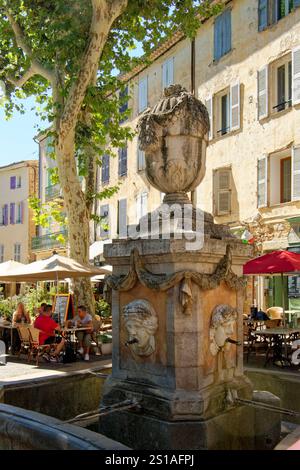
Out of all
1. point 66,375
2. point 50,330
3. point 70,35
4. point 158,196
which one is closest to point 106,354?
point 50,330

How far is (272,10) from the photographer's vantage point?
701 inches

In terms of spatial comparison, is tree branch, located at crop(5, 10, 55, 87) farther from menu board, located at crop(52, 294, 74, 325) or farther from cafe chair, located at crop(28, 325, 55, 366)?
cafe chair, located at crop(28, 325, 55, 366)

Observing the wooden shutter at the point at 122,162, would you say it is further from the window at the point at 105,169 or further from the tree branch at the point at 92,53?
the tree branch at the point at 92,53

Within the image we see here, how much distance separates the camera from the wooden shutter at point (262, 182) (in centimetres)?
1786

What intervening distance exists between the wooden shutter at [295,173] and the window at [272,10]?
440 cm

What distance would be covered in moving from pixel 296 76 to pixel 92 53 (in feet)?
22.9

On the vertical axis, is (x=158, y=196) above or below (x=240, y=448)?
above

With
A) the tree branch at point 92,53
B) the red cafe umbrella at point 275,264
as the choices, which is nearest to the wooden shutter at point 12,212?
the tree branch at point 92,53

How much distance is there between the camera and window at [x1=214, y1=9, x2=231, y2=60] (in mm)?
19953

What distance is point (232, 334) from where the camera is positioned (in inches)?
200

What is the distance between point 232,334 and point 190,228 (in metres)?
1.09

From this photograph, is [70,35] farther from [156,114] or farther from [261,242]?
[261,242]

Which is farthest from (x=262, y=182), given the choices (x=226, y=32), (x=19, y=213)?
(x=19, y=213)

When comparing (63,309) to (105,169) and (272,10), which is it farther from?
(105,169)
